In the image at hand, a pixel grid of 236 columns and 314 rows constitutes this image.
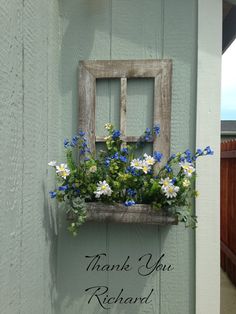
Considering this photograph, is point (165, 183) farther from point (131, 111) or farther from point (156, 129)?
point (131, 111)

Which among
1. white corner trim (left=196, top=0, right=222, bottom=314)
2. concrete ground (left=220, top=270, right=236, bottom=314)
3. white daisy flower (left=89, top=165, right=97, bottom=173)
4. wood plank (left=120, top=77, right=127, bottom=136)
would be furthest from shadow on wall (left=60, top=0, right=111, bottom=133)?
concrete ground (left=220, top=270, right=236, bottom=314)

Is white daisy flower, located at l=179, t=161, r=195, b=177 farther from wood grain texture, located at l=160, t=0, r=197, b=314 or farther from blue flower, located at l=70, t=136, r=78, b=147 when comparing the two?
blue flower, located at l=70, t=136, r=78, b=147

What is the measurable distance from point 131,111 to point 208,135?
430 mm

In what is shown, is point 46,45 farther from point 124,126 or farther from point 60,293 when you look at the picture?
point 60,293

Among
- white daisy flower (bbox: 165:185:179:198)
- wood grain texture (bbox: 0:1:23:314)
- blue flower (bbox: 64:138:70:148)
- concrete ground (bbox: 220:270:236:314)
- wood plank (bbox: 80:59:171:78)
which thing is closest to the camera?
wood grain texture (bbox: 0:1:23:314)

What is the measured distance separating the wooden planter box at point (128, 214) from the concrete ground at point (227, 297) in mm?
1852

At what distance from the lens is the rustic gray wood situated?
1.79 meters

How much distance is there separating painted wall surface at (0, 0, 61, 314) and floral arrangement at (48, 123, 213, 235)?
116 mm

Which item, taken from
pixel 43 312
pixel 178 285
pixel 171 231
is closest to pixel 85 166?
pixel 171 231

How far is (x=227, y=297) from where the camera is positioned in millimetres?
3354

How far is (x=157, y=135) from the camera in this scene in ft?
5.88

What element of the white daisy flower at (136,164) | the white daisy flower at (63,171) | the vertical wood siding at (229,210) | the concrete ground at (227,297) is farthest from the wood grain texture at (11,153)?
the vertical wood siding at (229,210)

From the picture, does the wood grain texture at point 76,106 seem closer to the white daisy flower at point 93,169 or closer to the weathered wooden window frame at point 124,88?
the weathered wooden window frame at point 124,88

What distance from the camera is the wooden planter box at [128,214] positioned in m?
1.65
